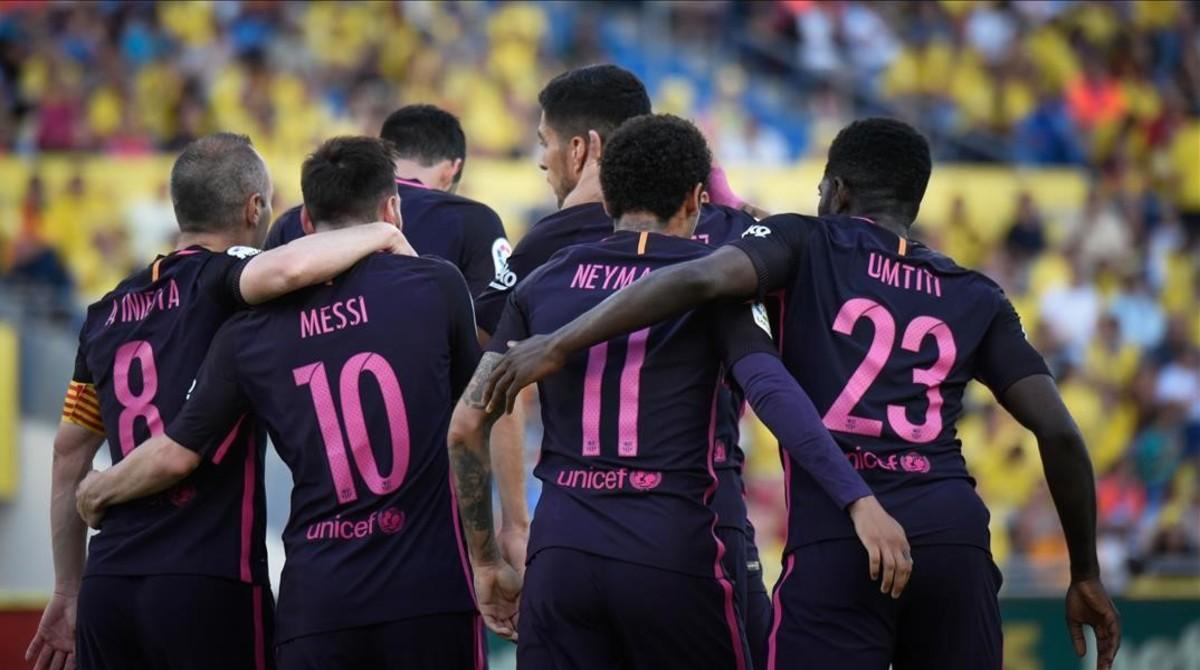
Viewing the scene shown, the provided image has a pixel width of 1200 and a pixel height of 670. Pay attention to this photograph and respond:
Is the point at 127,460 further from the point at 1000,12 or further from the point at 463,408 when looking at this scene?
the point at 1000,12

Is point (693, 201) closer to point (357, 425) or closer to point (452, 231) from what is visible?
point (357, 425)

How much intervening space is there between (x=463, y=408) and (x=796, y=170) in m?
11.6

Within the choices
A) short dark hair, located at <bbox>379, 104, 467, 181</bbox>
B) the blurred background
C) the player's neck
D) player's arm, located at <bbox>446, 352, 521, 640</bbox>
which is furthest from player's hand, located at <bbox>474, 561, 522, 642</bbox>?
the blurred background

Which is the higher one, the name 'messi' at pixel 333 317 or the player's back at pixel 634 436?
the name 'messi' at pixel 333 317

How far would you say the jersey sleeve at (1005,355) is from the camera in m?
5.69

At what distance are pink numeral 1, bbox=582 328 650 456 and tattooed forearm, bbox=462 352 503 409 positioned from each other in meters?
0.29

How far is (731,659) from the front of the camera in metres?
5.54

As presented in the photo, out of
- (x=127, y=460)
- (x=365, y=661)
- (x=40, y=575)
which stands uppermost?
(x=127, y=460)

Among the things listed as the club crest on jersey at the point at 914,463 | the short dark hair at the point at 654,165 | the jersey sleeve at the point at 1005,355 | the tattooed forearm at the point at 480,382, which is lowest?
the club crest on jersey at the point at 914,463

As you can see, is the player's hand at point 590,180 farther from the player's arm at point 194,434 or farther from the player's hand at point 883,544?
the player's hand at point 883,544

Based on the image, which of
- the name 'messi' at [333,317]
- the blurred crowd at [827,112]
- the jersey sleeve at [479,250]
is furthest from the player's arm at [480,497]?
the blurred crowd at [827,112]

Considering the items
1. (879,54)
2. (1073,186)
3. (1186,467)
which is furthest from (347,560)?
(879,54)

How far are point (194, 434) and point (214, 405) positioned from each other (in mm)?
110

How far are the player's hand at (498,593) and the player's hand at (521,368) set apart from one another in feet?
1.81
